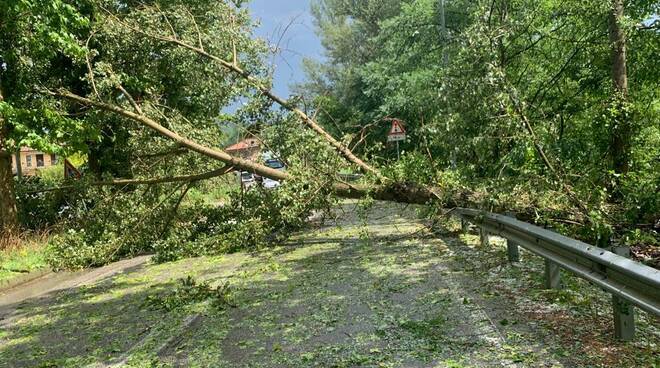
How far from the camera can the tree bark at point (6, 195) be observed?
11.5 meters

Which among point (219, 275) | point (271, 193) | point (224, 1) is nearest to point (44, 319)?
point (219, 275)

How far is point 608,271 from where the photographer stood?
3.89 metres

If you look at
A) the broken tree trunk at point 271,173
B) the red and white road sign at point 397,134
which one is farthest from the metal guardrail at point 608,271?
the red and white road sign at point 397,134

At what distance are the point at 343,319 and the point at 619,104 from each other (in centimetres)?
618

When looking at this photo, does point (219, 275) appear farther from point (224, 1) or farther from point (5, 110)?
point (224, 1)

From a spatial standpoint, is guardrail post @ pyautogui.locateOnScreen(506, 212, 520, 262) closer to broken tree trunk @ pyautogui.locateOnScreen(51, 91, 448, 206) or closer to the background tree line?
the background tree line

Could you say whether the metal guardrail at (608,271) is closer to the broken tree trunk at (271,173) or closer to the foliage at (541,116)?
the foliage at (541,116)

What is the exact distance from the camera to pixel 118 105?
37.2 ft

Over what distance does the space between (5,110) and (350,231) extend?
22.7 feet

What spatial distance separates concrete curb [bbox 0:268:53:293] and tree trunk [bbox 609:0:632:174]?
10020mm

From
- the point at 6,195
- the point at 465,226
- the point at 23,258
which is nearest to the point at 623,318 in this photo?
the point at 465,226

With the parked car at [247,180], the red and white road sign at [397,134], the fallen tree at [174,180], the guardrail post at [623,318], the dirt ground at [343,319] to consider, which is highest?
the red and white road sign at [397,134]

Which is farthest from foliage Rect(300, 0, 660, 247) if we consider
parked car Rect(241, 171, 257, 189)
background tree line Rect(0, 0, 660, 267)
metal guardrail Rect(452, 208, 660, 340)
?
parked car Rect(241, 171, 257, 189)

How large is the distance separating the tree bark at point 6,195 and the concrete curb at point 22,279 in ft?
6.89
